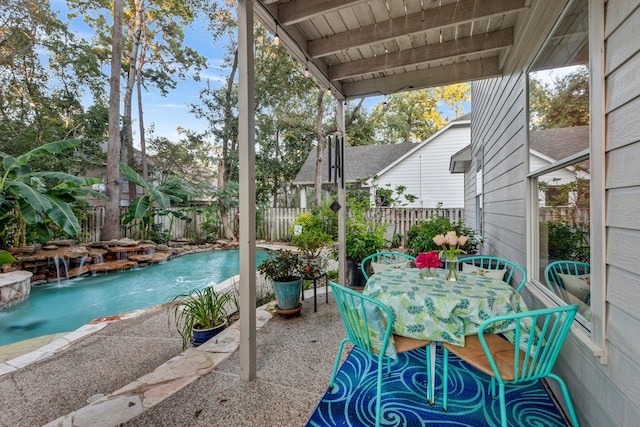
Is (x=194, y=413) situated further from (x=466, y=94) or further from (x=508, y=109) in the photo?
(x=466, y=94)

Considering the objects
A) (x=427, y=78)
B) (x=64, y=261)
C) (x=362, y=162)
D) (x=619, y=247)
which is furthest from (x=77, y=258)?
(x=362, y=162)

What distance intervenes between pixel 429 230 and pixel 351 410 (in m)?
3.96

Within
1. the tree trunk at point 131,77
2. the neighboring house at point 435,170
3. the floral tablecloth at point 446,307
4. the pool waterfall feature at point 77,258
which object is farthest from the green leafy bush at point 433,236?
the tree trunk at point 131,77

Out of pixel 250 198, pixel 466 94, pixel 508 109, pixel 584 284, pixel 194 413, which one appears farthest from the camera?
pixel 466 94

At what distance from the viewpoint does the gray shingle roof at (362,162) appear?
13859mm

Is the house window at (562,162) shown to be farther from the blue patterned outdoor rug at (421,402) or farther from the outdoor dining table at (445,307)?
the blue patterned outdoor rug at (421,402)

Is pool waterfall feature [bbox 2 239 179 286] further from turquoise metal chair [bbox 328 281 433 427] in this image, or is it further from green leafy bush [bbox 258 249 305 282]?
Result: turquoise metal chair [bbox 328 281 433 427]

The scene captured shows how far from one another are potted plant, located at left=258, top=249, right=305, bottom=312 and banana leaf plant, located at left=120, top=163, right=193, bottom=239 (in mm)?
6890

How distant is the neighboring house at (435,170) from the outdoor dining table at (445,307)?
9938 millimetres

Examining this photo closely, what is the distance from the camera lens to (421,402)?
201 centimetres

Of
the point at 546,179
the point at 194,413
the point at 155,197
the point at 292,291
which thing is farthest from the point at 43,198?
the point at 546,179

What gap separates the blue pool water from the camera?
4516 millimetres

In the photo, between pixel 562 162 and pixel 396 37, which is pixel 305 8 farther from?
pixel 562 162

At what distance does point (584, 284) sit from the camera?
1708 mm
